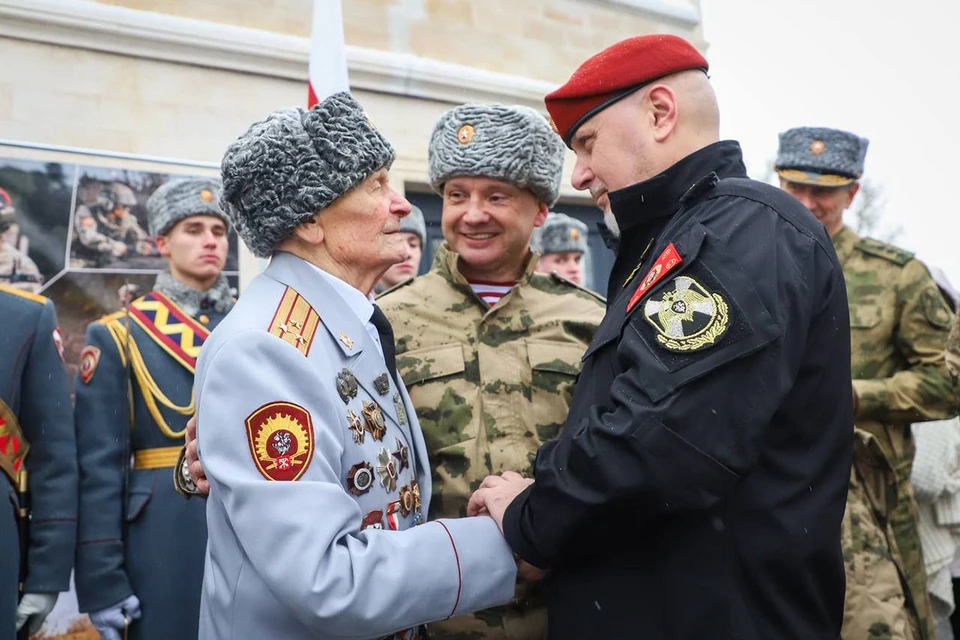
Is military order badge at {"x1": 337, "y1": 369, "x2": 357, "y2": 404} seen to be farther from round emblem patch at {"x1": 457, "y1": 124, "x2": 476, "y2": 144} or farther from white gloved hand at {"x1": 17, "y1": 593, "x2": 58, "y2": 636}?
white gloved hand at {"x1": 17, "y1": 593, "x2": 58, "y2": 636}

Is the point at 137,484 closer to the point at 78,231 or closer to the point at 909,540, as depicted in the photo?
the point at 78,231

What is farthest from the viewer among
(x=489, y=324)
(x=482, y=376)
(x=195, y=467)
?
(x=489, y=324)

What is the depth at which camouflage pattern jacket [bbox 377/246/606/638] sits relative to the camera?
2.61m

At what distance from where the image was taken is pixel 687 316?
1738 mm

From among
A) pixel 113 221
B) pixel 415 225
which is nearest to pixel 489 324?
pixel 113 221

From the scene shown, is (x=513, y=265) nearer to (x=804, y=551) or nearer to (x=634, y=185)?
(x=634, y=185)

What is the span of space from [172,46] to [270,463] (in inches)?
181

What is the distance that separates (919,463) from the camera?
4500 millimetres

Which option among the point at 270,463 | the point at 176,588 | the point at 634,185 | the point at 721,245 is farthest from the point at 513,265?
the point at 176,588

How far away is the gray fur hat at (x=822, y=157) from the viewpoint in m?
4.22

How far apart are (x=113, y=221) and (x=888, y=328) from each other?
12.9ft

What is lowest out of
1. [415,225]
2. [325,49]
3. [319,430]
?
[319,430]

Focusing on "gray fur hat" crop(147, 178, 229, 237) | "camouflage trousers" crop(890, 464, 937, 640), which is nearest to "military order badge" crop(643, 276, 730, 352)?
"camouflage trousers" crop(890, 464, 937, 640)

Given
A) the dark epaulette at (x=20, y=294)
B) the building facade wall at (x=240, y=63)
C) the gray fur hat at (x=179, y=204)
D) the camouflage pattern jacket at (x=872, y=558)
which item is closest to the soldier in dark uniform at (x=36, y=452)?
the dark epaulette at (x=20, y=294)
